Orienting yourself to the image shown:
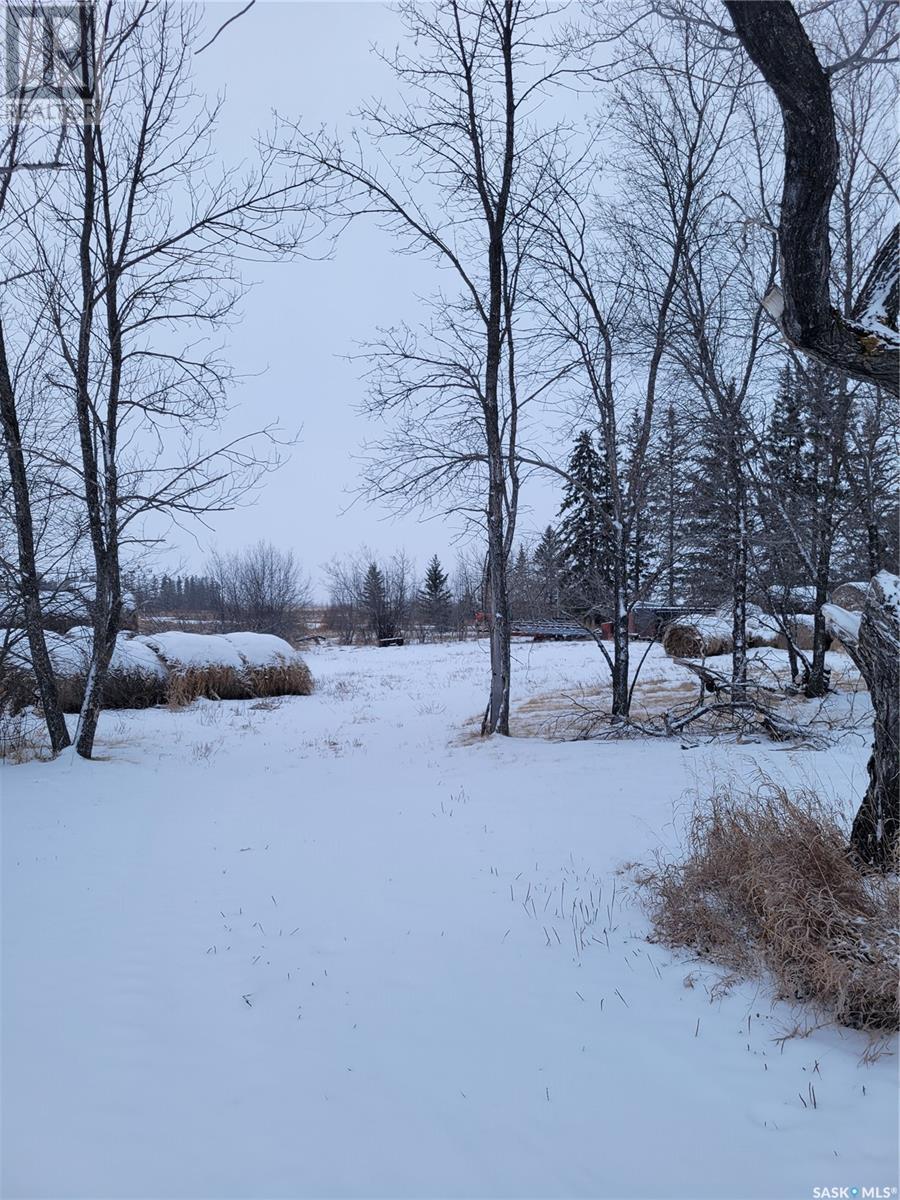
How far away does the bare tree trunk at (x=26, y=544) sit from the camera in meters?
7.62

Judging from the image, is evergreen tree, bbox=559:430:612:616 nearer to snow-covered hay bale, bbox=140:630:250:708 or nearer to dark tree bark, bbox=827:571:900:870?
dark tree bark, bbox=827:571:900:870

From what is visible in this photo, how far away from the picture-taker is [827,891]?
312cm

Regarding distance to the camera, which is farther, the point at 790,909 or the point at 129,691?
the point at 129,691

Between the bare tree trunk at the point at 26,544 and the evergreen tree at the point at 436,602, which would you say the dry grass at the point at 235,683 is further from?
the evergreen tree at the point at 436,602

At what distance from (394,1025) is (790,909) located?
172 centimetres

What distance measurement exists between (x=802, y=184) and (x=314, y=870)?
4.51m

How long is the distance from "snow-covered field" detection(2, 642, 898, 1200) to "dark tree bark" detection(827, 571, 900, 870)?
3.70 ft

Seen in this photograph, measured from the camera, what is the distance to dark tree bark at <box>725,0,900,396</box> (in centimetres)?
300

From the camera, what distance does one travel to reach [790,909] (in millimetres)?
2977

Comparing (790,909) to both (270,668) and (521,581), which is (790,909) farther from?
(270,668)

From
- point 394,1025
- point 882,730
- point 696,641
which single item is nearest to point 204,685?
point 696,641

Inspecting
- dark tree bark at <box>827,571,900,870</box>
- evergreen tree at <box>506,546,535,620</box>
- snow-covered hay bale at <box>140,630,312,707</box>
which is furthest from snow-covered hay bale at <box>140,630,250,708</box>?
dark tree bark at <box>827,571,900,870</box>

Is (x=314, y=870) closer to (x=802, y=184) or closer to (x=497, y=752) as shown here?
(x=497, y=752)

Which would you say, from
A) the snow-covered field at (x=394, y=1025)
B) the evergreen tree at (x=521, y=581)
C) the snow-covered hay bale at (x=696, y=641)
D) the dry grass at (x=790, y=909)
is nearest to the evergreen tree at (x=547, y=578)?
the evergreen tree at (x=521, y=581)
